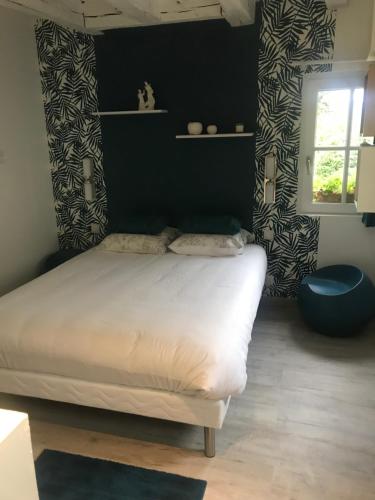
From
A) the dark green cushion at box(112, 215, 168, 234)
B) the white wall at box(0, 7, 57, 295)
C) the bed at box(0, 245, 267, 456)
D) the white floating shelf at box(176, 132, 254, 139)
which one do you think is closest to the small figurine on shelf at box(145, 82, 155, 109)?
the white floating shelf at box(176, 132, 254, 139)

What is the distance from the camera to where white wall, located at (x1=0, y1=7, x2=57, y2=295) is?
132 inches

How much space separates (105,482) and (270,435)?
83 cm

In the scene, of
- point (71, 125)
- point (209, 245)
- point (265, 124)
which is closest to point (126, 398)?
point (209, 245)

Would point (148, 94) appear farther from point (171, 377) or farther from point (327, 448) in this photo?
point (327, 448)

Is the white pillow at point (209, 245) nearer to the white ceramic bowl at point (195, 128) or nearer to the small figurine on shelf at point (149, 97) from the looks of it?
the white ceramic bowl at point (195, 128)

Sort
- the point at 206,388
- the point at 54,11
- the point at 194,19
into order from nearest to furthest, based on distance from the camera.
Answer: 1. the point at 206,388
2. the point at 54,11
3. the point at 194,19

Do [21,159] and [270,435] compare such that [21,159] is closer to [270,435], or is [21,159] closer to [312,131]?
[312,131]

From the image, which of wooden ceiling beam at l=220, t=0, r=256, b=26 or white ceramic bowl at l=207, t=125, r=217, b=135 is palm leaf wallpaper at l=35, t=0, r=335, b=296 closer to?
wooden ceiling beam at l=220, t=0, r=256, b=26

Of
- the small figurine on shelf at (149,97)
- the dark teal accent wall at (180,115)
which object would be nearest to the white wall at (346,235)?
the dark teal accent wall at (180,115)

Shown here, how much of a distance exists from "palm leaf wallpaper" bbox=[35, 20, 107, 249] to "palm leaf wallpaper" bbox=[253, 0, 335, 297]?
1480 millimetres

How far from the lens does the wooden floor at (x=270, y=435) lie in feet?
5.86

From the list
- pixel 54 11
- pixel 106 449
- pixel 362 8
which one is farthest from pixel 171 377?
pixel 362 8

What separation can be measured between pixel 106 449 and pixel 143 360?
54 centimetres

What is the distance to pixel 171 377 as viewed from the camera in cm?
180
